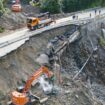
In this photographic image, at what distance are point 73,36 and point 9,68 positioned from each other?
15.0 m

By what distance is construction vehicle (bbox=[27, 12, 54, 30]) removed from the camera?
52.6 m

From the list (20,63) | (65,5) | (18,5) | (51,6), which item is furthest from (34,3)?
(20,63)

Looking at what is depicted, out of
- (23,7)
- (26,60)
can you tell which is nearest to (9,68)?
(26,60)

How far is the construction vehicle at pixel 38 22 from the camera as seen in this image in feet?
172

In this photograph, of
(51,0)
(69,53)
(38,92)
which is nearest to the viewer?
(38,92)

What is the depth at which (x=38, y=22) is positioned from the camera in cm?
5347

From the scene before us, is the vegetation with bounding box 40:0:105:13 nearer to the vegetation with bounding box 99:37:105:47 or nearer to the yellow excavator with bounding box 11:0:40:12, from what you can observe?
the yellow excavator with bounding box 11:0:40:12

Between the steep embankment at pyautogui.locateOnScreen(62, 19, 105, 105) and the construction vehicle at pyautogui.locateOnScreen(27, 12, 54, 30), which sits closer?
the steep embankment at pyautogui.locateOnScreen(62, 19, 105, 105)

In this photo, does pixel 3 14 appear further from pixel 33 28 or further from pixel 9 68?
pixel 9 68

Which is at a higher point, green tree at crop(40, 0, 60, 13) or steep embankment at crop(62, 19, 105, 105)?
green tree at crop(40, 0, 60, 13)

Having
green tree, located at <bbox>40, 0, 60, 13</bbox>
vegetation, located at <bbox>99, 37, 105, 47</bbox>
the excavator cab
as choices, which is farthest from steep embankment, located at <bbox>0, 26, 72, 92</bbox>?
green tree, located at <bbox>40, 0, 60, 13</bbox>

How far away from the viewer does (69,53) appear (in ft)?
166

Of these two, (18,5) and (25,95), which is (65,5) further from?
(25,95)

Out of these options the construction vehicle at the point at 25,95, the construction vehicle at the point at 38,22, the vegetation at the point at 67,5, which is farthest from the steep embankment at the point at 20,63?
the vegetation at the point at 67,5
